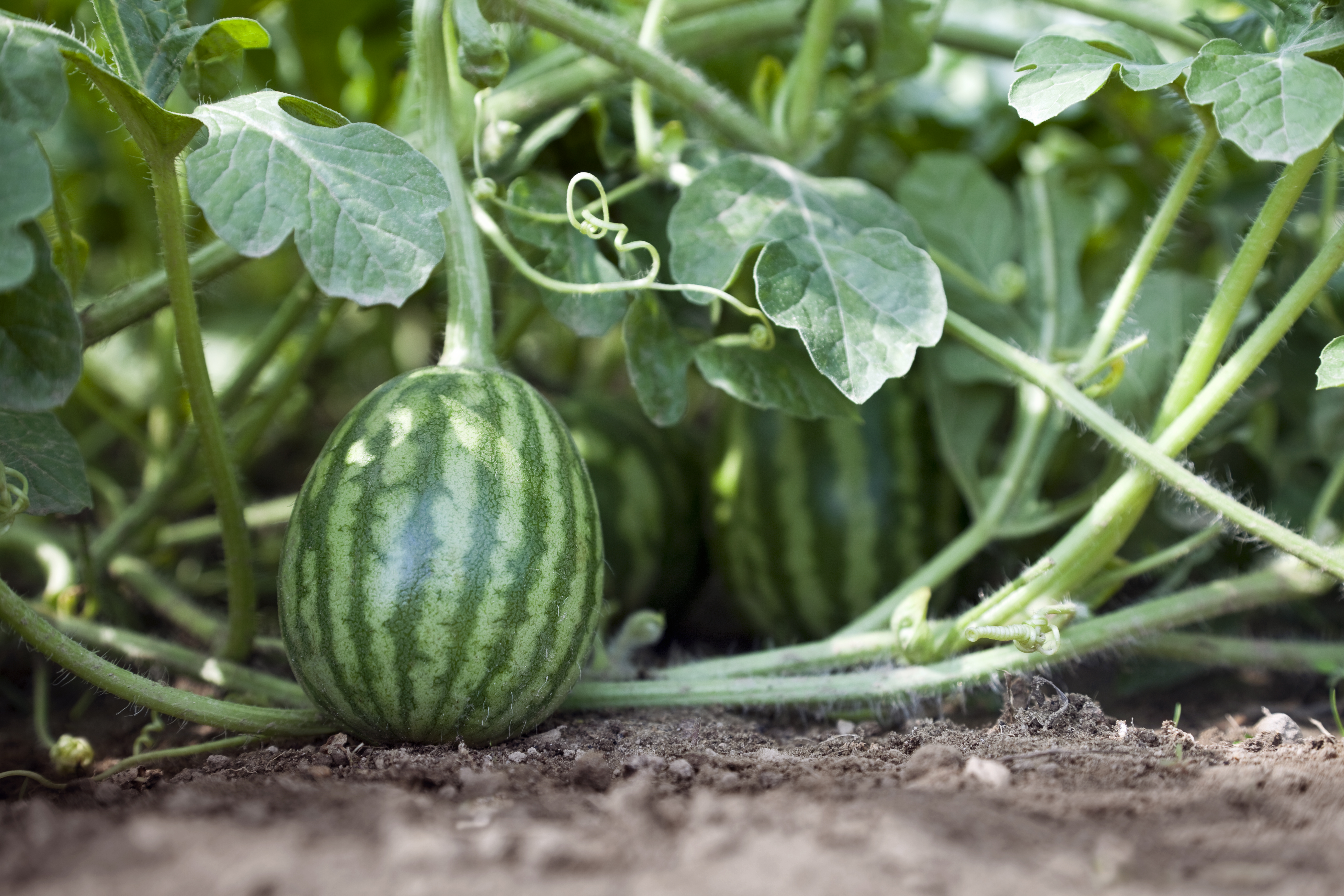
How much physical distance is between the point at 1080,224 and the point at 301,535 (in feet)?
4.99

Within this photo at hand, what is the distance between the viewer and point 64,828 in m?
0.76

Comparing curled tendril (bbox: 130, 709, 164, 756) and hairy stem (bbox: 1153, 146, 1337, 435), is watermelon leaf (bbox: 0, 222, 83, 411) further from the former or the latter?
hairy stem (bbox: 1153, 146, 1337, 435)

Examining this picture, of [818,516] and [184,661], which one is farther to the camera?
[818,516]

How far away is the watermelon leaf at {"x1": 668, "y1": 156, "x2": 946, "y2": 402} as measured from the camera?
123 cm

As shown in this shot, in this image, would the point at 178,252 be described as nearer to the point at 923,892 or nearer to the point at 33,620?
the point at 33,620

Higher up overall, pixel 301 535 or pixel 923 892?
pixel 301 535

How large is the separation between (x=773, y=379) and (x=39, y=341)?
880 mm

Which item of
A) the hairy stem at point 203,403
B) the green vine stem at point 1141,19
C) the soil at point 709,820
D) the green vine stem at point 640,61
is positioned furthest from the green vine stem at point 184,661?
the green vine stem at point 1141,19

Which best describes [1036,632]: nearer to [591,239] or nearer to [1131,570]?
[1131,570]

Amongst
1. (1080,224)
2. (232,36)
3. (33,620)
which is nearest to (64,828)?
(33,620)

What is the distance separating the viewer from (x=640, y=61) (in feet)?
4.91

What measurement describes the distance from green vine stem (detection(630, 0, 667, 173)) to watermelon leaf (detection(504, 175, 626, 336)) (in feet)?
0.63

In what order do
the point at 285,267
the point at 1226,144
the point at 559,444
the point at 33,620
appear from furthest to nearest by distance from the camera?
the point at 285,267 → the point at 1226,144 → the point at 559,444 → the point at 33,620

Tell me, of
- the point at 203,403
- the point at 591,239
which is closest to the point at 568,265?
the point at 591,239
